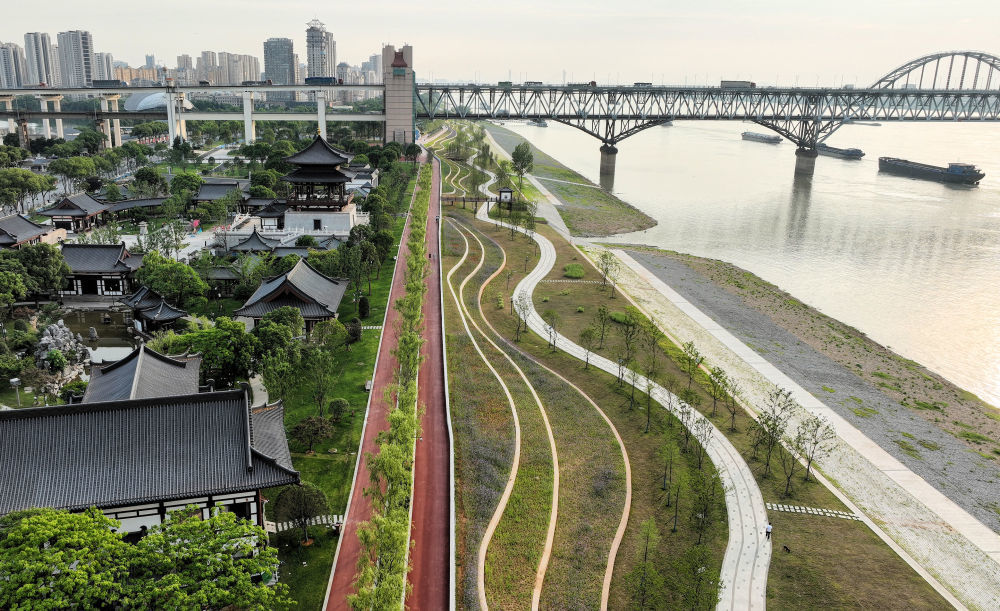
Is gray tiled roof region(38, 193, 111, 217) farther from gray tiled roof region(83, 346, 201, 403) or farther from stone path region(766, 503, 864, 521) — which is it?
stone path region(766, 503, 864, 521)

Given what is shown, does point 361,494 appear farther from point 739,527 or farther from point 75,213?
point 75,213

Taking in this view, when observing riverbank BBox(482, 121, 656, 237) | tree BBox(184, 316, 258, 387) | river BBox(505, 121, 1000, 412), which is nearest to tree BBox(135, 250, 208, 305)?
tree BBox(184, 316, 258, 387)

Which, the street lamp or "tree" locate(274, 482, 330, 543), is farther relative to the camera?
the street lamp

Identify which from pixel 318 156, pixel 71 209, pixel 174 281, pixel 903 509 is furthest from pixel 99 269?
pixel 903 509

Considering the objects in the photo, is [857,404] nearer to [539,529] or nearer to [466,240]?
[539,529]

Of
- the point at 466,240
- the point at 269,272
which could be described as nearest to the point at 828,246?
the point at 466,240
